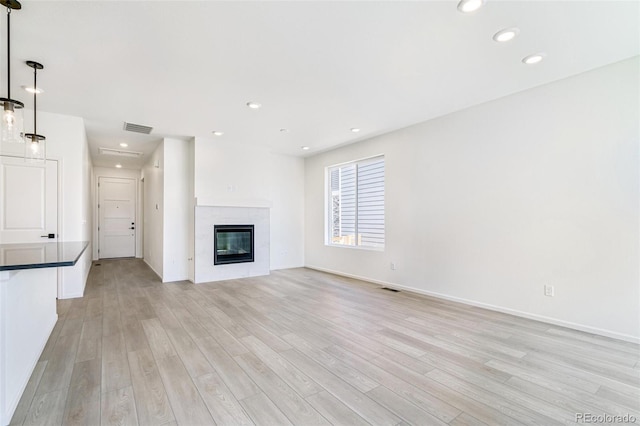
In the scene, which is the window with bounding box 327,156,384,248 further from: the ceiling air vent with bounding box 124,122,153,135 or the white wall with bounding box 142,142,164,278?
the ceiling air vent with bounding box 124,122,153,135

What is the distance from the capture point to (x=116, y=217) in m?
8.54

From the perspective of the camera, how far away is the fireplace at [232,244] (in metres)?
5.58

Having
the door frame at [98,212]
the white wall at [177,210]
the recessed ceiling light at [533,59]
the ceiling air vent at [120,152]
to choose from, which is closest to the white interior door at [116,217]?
the door frame at [98,212]

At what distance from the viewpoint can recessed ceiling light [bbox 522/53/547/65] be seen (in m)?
2.70

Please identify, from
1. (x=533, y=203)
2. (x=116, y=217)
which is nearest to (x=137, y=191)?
(x=116, y=217)

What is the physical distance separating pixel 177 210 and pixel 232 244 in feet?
3.88

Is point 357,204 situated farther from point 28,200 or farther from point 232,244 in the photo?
point 28,200

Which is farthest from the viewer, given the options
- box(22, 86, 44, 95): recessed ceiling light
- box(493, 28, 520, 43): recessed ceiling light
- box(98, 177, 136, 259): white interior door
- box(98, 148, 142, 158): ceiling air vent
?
box(98, 177, 136, 259): white interior door

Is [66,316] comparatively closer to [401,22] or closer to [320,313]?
[320,313]

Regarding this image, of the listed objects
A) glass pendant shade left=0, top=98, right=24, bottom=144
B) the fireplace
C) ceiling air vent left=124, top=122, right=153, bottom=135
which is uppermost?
ceiling air vent left=124, top=122, right=153, bottom=135

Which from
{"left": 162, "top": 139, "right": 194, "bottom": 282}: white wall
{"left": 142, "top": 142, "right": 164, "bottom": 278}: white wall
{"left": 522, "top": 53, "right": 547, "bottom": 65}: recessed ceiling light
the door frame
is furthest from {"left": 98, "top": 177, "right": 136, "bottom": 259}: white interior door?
{"left": 522, "top": 53, "right": 547, "bottom": 65}: recessed ceiling light

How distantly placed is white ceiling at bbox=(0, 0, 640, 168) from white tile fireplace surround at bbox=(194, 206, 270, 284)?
1.96 meters

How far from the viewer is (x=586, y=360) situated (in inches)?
95.7

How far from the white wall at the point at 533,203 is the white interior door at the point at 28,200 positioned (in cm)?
509
